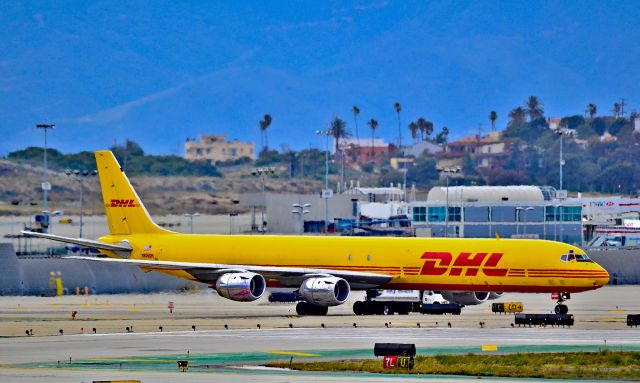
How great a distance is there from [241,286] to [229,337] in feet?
41.5

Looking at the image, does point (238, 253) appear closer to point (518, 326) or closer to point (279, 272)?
point (279, 272)

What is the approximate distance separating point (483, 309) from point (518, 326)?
40.3ft

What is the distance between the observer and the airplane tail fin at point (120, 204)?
228 feet

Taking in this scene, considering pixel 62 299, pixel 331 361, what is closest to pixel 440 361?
pixel 331 361

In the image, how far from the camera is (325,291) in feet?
200

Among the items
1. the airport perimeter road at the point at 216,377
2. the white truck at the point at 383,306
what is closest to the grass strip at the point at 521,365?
the airport perimeter road at the point at 216,377

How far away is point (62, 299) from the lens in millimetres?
73812

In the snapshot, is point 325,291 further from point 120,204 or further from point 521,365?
point 521,365

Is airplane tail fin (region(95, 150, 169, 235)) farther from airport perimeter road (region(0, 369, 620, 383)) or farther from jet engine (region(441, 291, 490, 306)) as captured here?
airport perimeter road (region(0, 369, 620, 383))

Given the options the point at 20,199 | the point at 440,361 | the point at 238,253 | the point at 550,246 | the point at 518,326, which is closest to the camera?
the point at 440,361

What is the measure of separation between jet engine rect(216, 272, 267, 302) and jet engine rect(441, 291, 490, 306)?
8923 mm

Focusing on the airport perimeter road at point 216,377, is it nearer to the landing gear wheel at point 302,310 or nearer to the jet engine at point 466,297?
the landing gear wheel at point 302,310

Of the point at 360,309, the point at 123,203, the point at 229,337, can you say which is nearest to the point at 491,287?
the point at 360,309

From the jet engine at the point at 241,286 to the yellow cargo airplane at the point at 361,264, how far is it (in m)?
0.05
